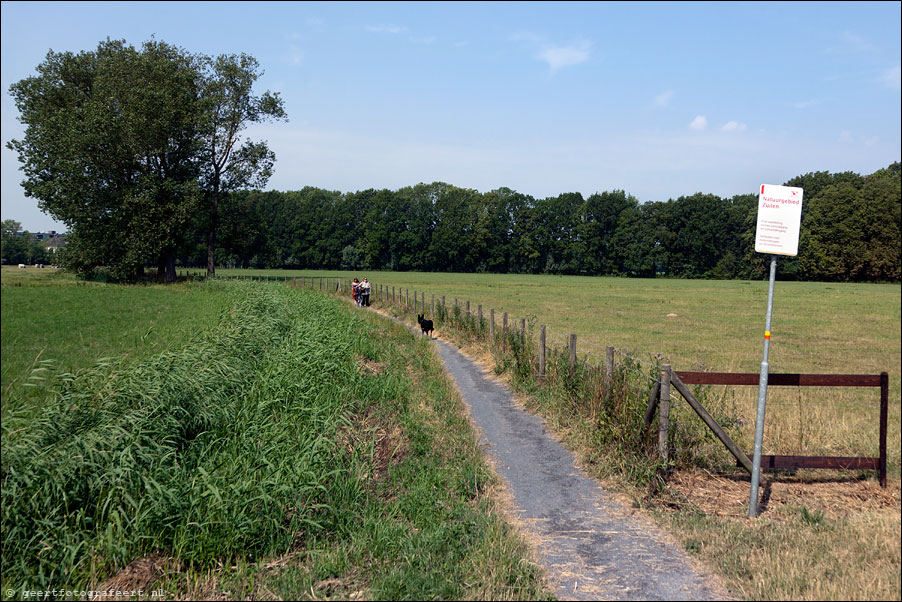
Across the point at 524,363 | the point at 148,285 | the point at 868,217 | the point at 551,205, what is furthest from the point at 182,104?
the point at 551,205

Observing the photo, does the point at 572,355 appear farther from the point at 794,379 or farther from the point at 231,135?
the point at 231,135

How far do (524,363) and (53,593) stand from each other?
10.2 metres

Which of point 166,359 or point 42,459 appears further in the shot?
point 166,359

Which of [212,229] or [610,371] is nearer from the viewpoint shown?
[610,371]

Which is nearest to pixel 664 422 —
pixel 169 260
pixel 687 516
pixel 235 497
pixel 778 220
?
pixel 687 516

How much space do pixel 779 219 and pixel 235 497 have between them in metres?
6.30

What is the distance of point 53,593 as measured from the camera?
15.9 feet

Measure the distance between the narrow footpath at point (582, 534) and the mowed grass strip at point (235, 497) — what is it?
380 mm

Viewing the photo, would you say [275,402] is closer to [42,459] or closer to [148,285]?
[42,459]

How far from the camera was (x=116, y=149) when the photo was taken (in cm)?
1955

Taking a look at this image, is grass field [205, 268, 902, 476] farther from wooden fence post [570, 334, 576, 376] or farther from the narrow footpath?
the narrow footpath

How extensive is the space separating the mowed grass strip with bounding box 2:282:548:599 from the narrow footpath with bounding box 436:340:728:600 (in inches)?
14.9

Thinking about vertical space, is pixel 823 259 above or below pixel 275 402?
above

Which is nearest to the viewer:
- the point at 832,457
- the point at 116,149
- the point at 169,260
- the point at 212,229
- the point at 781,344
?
the point at 832,457
